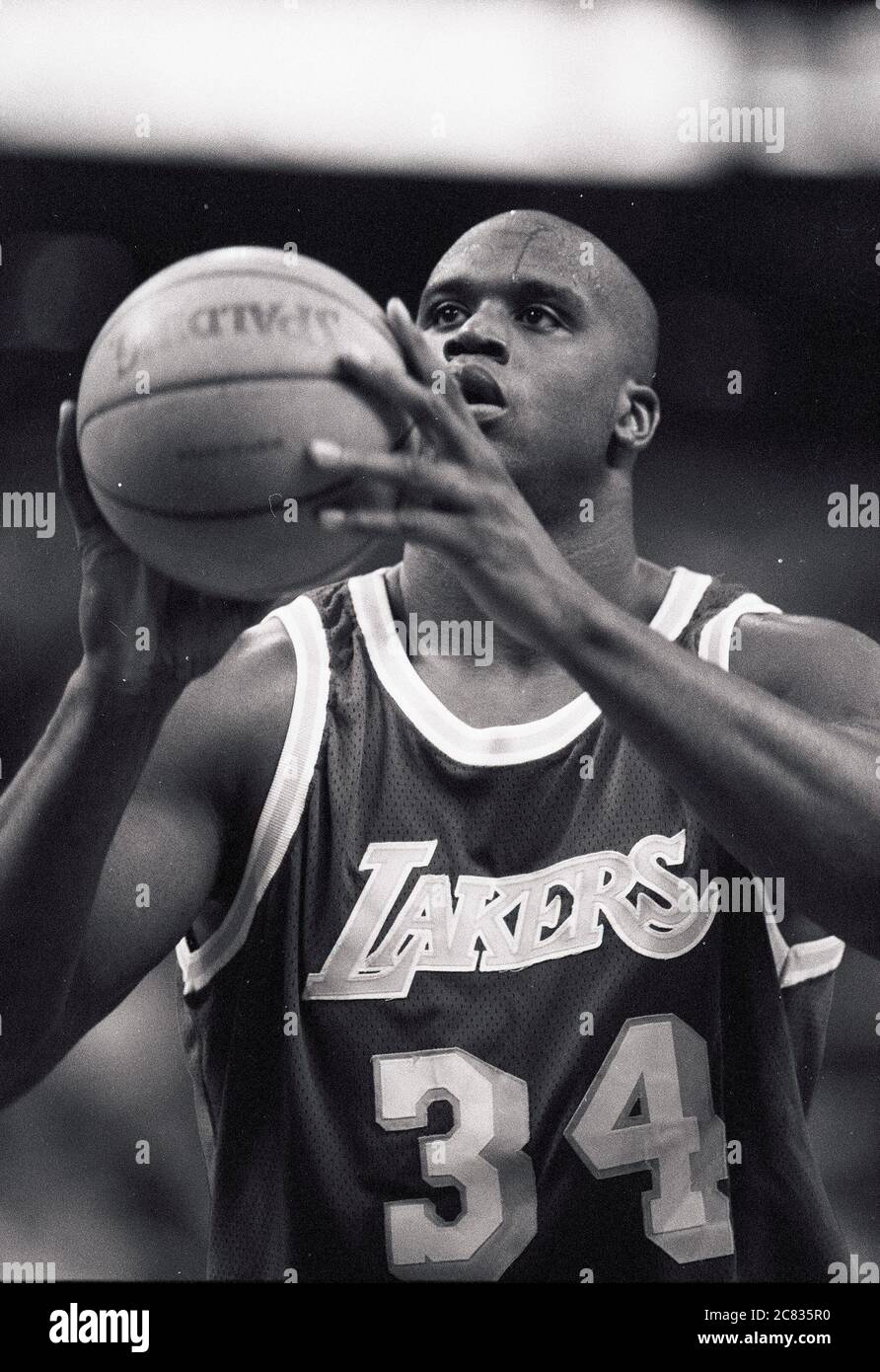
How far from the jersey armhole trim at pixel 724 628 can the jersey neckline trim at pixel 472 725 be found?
1.0 inches

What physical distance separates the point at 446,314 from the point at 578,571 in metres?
0.25

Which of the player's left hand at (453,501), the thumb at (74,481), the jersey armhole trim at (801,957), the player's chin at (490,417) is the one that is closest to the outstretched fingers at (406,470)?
the player's left hand at (453,501)

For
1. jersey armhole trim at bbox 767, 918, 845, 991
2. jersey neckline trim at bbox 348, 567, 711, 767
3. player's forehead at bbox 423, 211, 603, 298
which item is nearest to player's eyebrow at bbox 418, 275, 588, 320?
player's forehead at bbox 423, 211, 603, 298

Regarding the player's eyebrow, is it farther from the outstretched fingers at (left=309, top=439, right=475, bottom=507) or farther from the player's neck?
the outstretched fingers at (left=309, top=439, right=475, bottom=507)

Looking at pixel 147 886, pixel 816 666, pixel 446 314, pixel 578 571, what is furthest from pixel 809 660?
pixel 147 886

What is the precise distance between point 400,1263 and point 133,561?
60cm

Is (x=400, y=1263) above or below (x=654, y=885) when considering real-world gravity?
below

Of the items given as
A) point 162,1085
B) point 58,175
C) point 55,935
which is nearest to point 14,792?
point 55,935

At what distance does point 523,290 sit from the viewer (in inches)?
52.1

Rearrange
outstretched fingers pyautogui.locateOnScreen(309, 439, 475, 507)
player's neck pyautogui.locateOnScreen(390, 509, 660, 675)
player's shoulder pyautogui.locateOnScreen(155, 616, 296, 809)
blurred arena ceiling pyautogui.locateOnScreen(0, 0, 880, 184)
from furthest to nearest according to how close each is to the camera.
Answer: blurred arena ceiling pyautogui.locateOnScreen(0, 0, 880, 184) < player's neck pyautogui.locateOnScreen(390, 509, 660, 675) < player's shoulder pyautogui.locateOnScreen(155, 616, 296, 809) < outstretched fingers pyautogui.locateOnScreen(309, 439, 475, 507)

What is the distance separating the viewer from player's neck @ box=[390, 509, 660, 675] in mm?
1373
